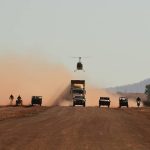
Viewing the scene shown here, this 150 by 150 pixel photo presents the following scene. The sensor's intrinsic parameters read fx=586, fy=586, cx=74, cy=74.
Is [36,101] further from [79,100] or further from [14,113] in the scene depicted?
[14,113]

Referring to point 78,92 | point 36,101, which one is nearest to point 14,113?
point 36,101

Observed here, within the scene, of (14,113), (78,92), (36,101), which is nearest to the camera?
(14,113)

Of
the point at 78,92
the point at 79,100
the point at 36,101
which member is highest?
the point at 78,92

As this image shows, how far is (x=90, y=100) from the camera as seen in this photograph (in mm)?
125750

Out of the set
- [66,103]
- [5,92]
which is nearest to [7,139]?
[66,103]

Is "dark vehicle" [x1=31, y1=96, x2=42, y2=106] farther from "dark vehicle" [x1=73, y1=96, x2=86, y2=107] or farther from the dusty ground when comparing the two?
the dusty ground

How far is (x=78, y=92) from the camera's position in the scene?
88.4 metres

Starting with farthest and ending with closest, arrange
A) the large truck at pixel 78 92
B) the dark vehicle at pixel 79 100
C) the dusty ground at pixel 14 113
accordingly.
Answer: the large truck at pixel 78 92 < the dark vehicle at pixel 79 100 < the dusty ground at pixel 14 113

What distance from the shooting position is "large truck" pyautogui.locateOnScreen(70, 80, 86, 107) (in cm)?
8512

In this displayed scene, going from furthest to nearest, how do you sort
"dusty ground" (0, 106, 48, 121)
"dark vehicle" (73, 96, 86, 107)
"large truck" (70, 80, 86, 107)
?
1. "large truck" (70, 80, 86, 107)
2. "dark vehicle" (73, 96, 86, 107)
3. "dusty ground" (0, 106, 48, 121)

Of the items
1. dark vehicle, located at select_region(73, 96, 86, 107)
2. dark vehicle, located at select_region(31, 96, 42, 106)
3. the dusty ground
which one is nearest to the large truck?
dark vehicle, located at select_region(73, 96, 86, 107)

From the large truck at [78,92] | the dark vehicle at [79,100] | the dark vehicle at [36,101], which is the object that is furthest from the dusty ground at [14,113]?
the large truck at [78,92]

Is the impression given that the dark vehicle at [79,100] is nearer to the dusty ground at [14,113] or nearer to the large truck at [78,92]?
the large truck at [78,92]

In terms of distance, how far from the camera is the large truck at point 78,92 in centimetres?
8512
